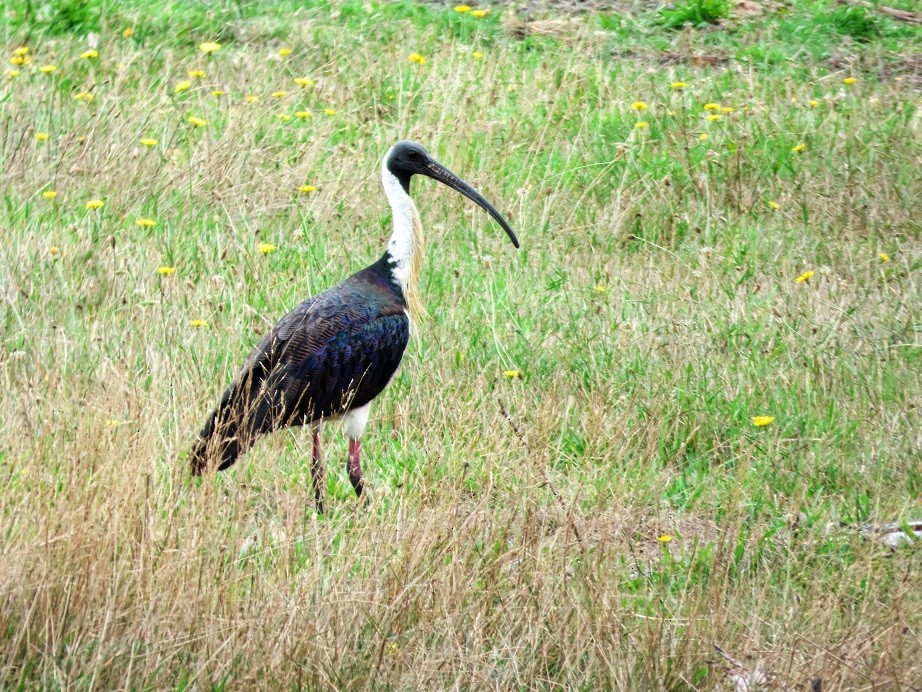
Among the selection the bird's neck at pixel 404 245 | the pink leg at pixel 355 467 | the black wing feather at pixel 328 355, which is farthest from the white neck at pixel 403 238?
the pink leg at pixel 355 467

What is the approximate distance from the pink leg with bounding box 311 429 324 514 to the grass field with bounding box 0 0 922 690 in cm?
5

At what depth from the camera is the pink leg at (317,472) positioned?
455 centimetres

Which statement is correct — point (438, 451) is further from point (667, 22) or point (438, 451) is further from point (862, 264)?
point (667, 22)

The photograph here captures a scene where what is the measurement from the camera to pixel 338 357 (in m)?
5.00

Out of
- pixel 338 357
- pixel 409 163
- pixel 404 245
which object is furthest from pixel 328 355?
pixel 409 163

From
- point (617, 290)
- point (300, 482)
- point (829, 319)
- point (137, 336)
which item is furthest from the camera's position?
point (617, 290)

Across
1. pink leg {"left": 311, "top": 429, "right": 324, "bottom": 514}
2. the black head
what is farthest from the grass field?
the black head

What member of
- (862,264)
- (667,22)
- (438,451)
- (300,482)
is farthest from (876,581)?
(667,22)

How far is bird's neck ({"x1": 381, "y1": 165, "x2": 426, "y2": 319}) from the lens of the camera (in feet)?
17.7

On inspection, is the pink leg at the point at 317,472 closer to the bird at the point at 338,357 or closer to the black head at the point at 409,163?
the bird at the point at 338,357

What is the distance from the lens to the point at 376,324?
5086mm

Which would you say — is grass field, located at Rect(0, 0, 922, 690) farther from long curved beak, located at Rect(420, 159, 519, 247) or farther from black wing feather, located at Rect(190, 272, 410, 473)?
long curved beak, located at Rect(420, 159, 519, 247)

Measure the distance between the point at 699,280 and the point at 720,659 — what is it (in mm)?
3056

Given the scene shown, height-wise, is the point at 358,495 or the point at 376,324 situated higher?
the point at 376,324
